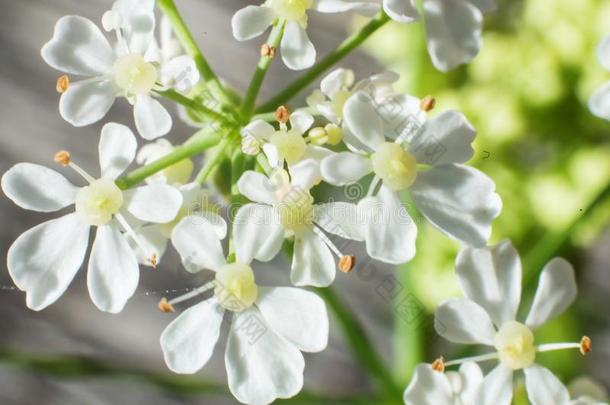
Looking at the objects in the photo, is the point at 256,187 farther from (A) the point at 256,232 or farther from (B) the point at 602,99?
(B) the point at 602,99

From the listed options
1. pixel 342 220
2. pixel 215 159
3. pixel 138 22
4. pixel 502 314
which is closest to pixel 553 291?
pixel 502 314

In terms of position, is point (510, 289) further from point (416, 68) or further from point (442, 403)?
point (416, 68)

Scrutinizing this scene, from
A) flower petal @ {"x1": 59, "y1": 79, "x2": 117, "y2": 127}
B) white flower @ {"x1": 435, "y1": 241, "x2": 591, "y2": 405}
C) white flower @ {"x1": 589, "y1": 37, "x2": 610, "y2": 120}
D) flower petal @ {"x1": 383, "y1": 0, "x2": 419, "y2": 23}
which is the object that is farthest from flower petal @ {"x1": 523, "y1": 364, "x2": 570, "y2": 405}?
flower petal @ {"x1": 59, "y1": 79, "x2": 117, "y2": 127}

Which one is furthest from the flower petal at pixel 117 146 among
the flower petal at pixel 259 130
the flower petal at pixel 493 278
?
the flower petal at pixel 493 278

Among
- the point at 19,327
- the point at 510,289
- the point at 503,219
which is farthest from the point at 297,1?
the point at 19,327

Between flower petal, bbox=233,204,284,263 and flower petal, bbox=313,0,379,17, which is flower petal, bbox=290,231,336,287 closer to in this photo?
flower petal, bbox=233,204,284,263

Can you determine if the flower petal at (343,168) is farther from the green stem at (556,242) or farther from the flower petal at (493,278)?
the green stem at (556,242)
